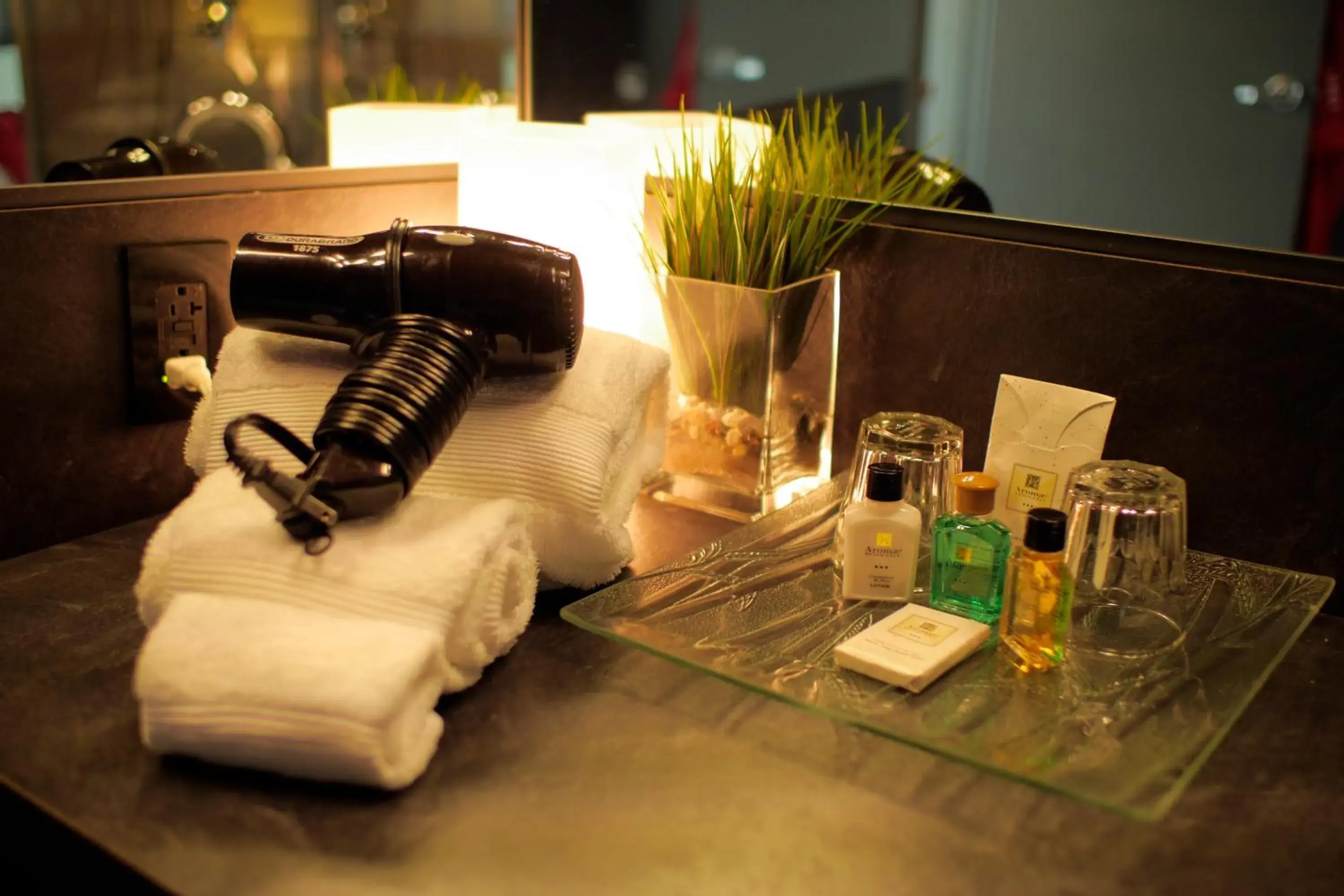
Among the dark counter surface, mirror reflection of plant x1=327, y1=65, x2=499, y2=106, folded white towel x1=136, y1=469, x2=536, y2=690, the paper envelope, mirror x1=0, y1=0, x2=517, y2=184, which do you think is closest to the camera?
the dark counter surface

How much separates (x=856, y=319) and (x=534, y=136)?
38 centimetres

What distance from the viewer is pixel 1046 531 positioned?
0.76 meters

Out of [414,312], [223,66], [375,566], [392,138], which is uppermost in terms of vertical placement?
[223,66]

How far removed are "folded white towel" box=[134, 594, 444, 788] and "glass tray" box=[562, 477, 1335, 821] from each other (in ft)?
0.62

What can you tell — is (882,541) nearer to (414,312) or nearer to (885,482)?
(885,482)

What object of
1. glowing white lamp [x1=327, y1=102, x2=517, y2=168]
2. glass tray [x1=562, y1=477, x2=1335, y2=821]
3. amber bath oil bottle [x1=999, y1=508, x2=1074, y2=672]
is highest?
glowing white lamp [x1=327, y1=102, x2=517, y2=168]

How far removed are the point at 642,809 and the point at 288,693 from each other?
0.20 m

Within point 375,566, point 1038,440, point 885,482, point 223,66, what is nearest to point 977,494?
point 885,482

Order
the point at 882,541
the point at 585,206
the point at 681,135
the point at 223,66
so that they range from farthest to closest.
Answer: the point at 223,66
the point at 681,135
the point at 585,206
the point at 882,541

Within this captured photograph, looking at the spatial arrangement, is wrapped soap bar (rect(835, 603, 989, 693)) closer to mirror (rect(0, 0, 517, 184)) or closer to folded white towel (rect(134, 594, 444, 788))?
folded white towel (rect(134, 594, 444, 788))

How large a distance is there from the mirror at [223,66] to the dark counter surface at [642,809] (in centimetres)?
128

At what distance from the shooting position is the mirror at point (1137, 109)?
1172 mm

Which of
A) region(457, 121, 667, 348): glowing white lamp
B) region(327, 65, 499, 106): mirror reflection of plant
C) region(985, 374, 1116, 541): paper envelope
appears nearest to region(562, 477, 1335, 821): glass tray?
region(985, 374, 1116, 541): paper envelope

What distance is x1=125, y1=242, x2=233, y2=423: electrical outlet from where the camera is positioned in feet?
3.31
